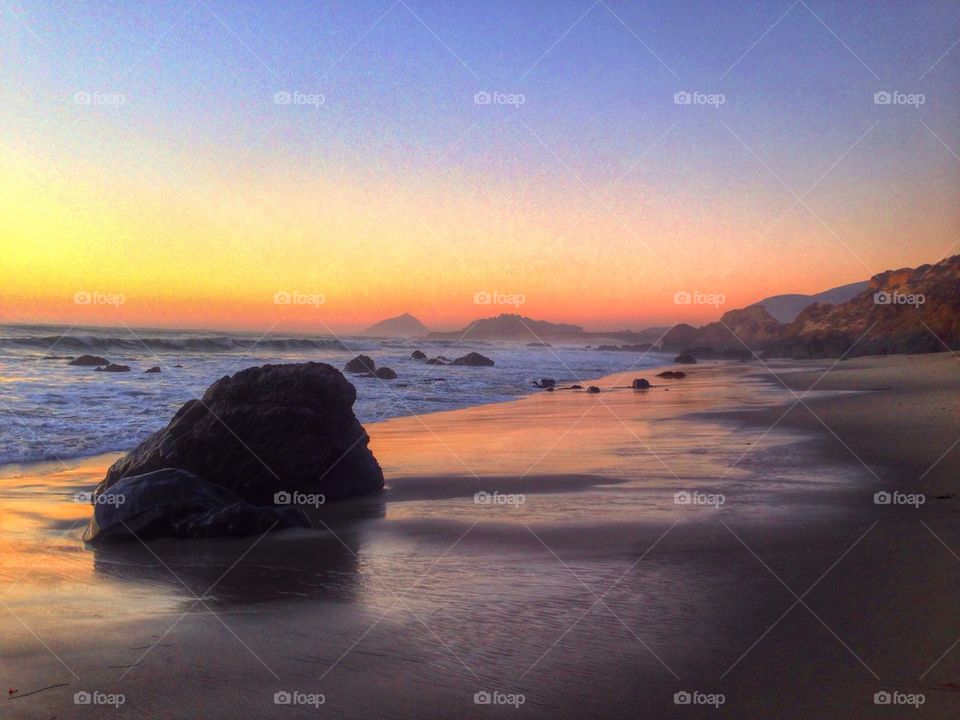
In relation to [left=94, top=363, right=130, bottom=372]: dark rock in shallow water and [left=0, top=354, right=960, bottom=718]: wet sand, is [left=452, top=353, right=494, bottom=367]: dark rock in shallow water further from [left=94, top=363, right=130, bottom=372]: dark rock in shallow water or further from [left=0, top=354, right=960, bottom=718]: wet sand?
[left=0, top=354, right=960, bottom=718]: wet sand

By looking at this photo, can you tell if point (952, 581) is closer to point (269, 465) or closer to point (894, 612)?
point (894, 612)

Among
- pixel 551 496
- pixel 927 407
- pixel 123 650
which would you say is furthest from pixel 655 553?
pixel 927 407

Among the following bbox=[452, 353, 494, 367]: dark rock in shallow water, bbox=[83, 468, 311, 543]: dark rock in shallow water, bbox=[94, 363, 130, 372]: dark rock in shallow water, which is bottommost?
bbox=[83, 468, 311, 543]: dark rock in shallow water

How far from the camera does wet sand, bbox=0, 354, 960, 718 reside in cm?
417

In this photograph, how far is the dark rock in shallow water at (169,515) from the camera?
7988mm

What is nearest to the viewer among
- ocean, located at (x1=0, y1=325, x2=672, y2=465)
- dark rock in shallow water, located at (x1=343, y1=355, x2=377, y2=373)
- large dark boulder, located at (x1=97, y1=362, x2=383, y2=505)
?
large dark boulder, located at (x1=97, y1=362, x2=383, y2=505)

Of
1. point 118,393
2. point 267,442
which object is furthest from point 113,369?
point 267,442

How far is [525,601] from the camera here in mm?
5652

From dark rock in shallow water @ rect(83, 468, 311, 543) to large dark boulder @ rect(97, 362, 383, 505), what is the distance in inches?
73.3

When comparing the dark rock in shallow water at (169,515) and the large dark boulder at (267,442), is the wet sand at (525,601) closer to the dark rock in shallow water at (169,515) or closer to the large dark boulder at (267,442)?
the dark rock in shallow water at (169,515)

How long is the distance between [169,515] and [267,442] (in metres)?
2.70

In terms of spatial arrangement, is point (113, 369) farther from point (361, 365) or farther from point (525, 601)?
point (525, 601)

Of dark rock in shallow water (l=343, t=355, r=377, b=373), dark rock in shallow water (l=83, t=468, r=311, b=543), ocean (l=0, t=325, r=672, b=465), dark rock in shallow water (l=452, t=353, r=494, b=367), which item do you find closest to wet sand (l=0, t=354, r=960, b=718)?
dark rock in shallow water (l=83, t=468, r=311, b=543)

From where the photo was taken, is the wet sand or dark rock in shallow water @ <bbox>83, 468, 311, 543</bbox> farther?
dark rock in shallow water @ <bbox>83, 468, 311, 543</bbox>
